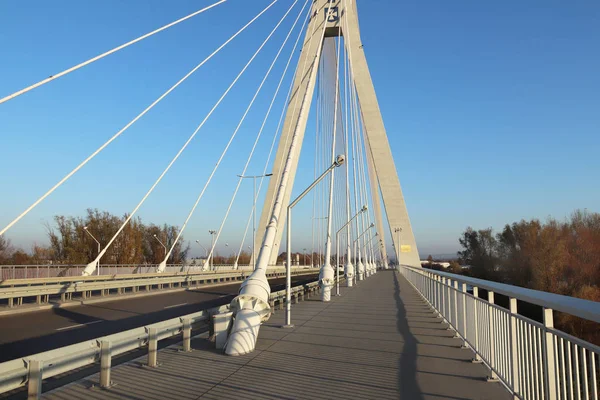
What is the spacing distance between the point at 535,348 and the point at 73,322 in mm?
12764

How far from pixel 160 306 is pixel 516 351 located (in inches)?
596

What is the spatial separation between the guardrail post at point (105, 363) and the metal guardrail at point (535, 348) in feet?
15.4

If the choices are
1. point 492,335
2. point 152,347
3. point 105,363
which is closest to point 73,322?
point 152,347

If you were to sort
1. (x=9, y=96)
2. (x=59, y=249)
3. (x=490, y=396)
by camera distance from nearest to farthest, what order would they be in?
(x=490, y=396) < (x=9, y=96) < (x=59, y=249)

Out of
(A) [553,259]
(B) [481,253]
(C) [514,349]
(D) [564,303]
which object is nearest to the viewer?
(D) [564,303]

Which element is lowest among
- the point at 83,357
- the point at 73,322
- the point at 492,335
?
the point at 73,322

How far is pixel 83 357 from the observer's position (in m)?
5.98

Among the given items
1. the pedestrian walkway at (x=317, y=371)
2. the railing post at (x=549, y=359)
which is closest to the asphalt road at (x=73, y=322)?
the pedestrian walkway at (x=317, y=371)

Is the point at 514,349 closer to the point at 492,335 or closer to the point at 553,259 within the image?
the point at 492,335

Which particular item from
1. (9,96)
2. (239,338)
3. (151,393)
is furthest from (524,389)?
(9,96)

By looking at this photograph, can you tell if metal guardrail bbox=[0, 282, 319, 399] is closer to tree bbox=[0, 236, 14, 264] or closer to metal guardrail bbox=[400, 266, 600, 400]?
metal guardrail bbox=[400, 266, 600, 400]

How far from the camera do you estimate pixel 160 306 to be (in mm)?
17953

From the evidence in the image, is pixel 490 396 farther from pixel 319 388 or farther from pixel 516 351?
pixel 319 388

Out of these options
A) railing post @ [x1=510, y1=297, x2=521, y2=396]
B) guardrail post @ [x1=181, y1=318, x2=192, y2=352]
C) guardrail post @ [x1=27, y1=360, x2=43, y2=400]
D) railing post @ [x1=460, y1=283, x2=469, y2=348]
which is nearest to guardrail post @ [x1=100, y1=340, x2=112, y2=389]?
guardrail post @ [x1=27, y1=360, x2=43, y2=400]
